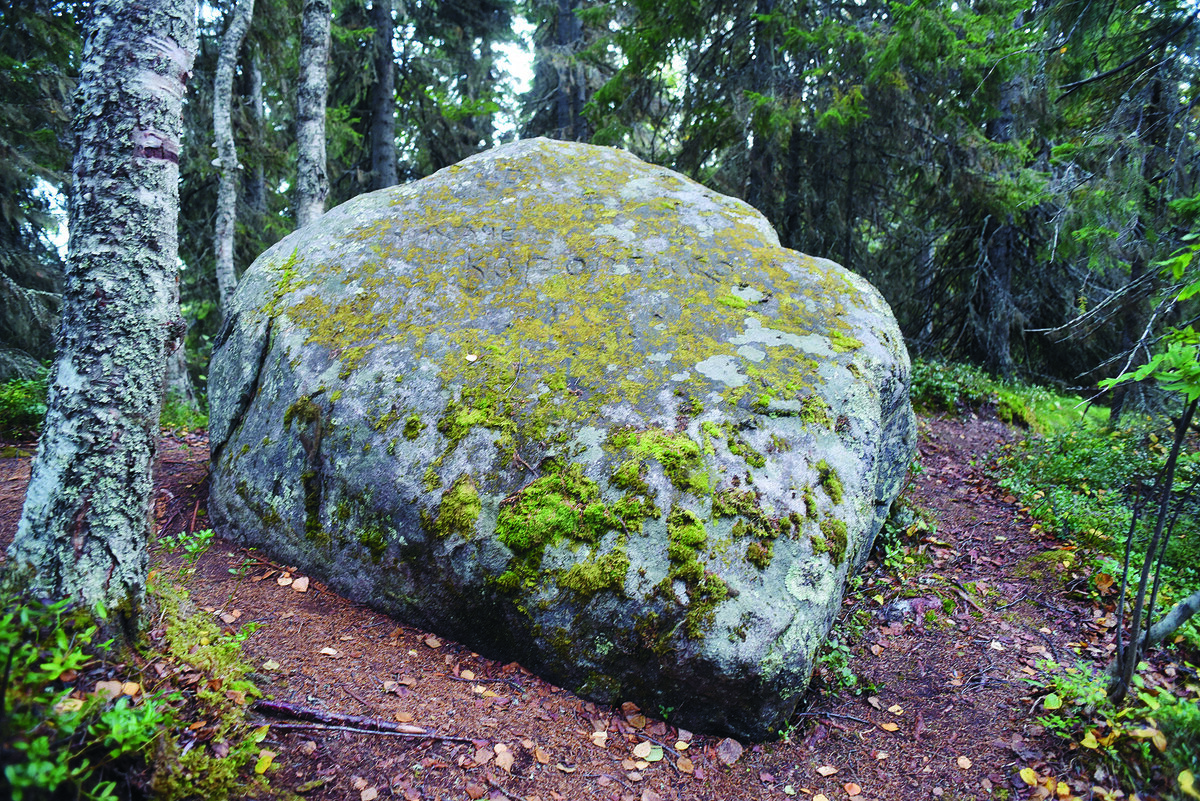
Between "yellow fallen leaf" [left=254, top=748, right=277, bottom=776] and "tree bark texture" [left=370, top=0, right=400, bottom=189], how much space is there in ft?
35.8

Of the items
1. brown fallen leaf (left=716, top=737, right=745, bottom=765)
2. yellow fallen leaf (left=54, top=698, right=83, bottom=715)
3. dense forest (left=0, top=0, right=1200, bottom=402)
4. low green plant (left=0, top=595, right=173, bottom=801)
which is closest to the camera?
low green plant (left=0, top=595, right=173, bottom=801)

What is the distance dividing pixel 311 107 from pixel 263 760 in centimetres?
708

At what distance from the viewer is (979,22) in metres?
6.91

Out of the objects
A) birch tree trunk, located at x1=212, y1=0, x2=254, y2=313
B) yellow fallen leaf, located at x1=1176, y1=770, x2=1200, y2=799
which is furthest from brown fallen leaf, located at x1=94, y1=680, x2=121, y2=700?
birch tree trunk, located at x1=212, y1=0, x2=254, y2=313

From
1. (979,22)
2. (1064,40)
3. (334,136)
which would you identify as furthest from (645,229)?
(334,136)

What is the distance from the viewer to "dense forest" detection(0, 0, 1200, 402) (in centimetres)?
594

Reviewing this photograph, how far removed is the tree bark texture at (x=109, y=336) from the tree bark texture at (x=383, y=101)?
9532 millimetres

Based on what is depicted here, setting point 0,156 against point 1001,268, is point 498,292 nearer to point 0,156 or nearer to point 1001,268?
point 0,156

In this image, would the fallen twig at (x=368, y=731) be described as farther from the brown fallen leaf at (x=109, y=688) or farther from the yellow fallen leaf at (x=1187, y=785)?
the yellow fallen leaf at (x=1187, y=785)

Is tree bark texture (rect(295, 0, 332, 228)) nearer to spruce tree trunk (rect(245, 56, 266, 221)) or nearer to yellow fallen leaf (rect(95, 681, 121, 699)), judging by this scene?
spruce tree trunk (rect(245, 56, 266, 221))

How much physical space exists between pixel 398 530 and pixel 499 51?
1653cm

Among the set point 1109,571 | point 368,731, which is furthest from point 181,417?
point 1109,571

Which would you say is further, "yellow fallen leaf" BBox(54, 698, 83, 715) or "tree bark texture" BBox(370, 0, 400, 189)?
"tree bark texture" BBox(370, 0, 400, 189)

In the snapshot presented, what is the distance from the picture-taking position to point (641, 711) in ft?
10.6
